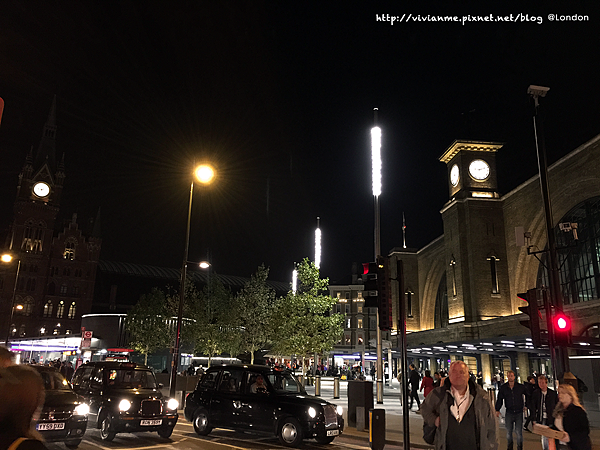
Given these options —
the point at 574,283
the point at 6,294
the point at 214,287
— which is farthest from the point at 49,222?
the point at 574,283

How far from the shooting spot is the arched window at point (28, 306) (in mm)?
79206

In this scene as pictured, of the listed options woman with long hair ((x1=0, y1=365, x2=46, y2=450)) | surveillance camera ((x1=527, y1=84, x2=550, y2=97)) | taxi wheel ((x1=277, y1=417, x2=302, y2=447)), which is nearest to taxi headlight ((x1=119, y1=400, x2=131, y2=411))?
taxi wheel ((x1=277, y1=417, x2=302, y2=447))

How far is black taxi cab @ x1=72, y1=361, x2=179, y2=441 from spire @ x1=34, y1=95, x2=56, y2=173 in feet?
290

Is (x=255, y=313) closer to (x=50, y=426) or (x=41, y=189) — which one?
(x=50, y=426)

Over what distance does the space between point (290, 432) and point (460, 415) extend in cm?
811

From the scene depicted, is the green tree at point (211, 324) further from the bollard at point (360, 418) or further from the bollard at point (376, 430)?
the bollard at point (376, 430)

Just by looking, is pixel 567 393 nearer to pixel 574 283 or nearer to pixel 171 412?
pixel 171 412

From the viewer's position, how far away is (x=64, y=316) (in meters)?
83.4

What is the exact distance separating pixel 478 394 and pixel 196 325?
4170cm

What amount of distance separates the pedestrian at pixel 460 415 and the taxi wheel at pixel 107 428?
31.2ft

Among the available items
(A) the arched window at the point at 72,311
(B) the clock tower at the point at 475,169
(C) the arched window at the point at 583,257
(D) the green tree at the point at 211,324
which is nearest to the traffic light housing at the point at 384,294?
(C) the arched window at the point at 583,257

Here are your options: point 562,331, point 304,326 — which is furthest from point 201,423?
point 304,326

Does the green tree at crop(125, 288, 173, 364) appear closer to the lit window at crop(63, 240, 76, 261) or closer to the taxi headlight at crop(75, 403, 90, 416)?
the lit window at crop(63, 240, 76, 261)

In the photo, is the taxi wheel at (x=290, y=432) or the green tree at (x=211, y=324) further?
the green tree at (x=211, y=324)
